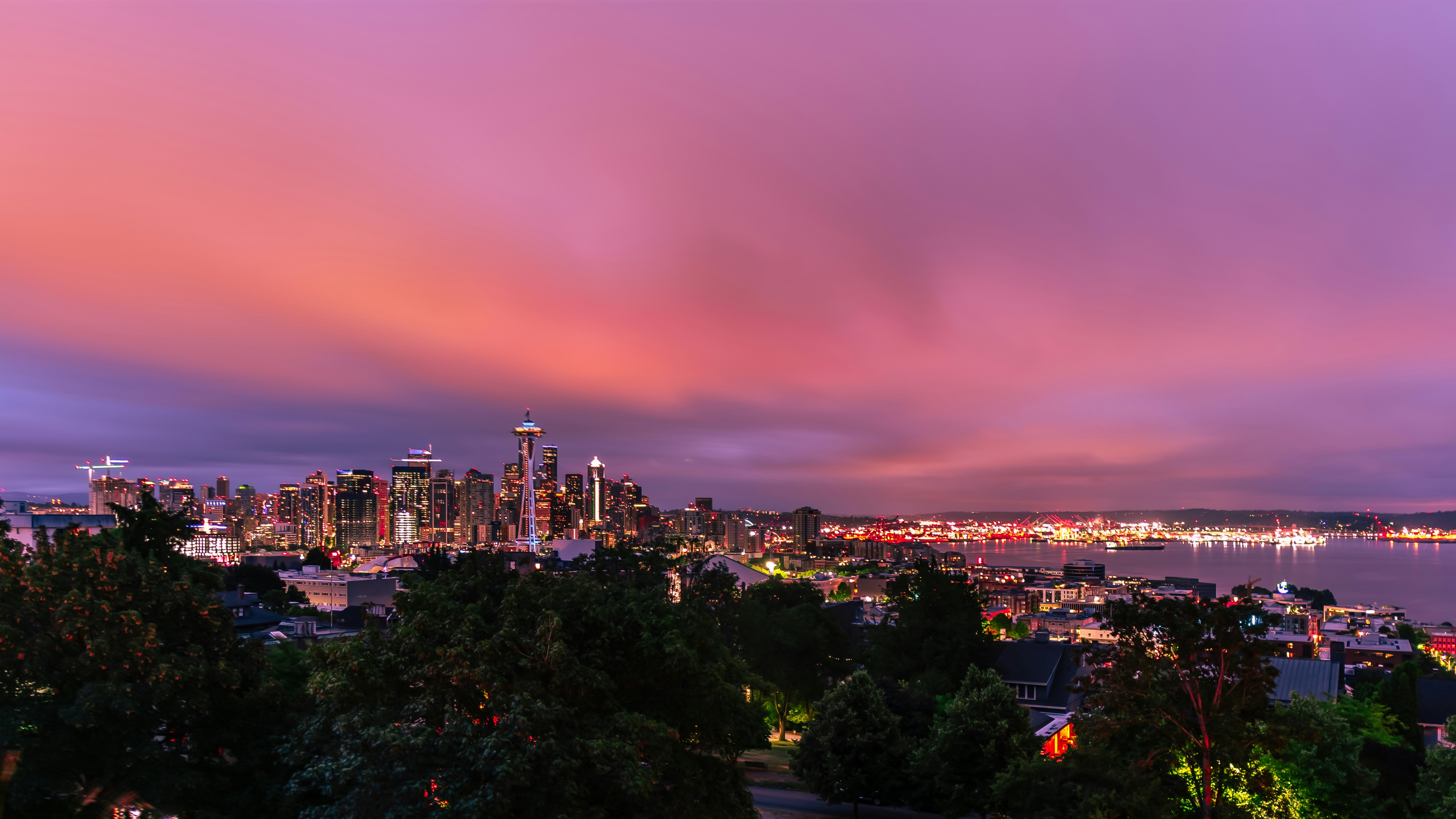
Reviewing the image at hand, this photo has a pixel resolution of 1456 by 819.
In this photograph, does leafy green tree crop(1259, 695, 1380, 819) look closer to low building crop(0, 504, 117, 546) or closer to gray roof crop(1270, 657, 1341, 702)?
gray roof crop(1270, 657, 1341, 702)

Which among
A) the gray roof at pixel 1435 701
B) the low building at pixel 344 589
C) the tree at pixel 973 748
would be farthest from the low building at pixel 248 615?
the gray roof at pixel 1435 701

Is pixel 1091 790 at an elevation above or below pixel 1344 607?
above

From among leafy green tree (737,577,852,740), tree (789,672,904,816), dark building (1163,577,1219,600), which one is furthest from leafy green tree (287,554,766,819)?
dark building (1163,577,1219,600)

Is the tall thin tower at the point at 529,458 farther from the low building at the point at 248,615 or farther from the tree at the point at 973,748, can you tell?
the tree at the point at 973,748

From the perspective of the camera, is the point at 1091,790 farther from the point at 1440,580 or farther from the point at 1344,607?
the point at 1440,580

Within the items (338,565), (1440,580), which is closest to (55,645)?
(338,565)

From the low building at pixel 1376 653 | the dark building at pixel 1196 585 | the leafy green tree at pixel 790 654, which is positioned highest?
the leafy green tree at pixel 790 654
